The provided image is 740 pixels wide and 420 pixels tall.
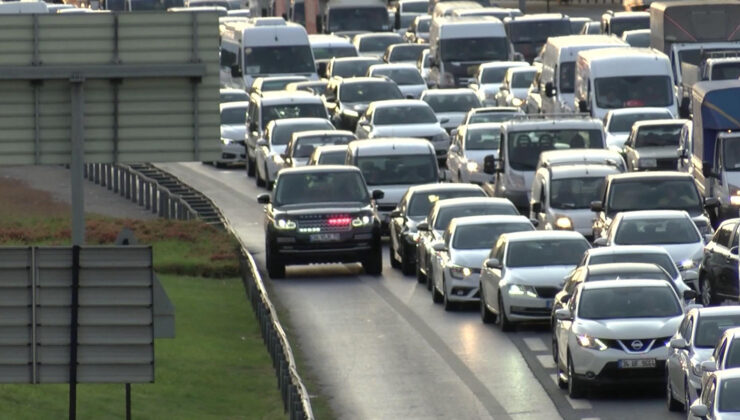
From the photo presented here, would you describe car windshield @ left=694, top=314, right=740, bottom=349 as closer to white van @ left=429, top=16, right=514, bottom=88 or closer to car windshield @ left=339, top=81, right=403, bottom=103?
car windshield @ left=339, top=81, right=403, bottom=103

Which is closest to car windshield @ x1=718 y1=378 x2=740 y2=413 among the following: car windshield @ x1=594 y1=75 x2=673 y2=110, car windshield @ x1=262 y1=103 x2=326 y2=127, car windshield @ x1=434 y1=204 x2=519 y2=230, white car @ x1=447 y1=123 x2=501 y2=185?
car windshield @ x1=434 y1=204 x2=519 y2=230

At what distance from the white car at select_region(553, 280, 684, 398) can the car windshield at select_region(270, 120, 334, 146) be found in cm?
2556

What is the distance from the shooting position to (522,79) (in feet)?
200

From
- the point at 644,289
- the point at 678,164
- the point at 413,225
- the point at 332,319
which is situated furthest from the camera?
the point at 678,164

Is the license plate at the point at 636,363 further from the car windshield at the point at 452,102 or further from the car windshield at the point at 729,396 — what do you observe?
the car windshield at the point at 452,102

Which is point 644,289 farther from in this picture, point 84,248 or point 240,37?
point 240,37

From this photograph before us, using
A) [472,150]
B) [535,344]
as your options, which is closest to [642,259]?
[535,344]

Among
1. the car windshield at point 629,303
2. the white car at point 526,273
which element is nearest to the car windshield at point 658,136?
the white car at point 526,273

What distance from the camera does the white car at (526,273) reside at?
1230 inches

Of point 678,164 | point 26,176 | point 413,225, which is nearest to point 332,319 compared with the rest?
point 413,225

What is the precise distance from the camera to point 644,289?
88.8ft

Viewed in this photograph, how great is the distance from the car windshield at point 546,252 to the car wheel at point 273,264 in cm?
740

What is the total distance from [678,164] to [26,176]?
24159 mm

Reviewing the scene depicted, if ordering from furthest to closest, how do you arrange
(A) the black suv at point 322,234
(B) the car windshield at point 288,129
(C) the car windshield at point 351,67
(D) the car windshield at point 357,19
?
(D) the car windshield at point 357,19 < (C) the car windshield at point 351,67 < (B) the car windshield at point 288,129 < (A) the black suv at point 322,234
